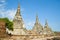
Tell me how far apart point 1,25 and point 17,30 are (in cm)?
3707

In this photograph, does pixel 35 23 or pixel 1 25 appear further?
pixel 35 23

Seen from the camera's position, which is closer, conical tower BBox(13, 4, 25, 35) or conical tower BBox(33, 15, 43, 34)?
conical tower BBox(13, 4, 25, 35)

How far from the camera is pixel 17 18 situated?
68.6 m

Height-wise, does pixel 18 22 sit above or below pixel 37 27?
above

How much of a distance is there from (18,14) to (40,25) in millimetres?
16657

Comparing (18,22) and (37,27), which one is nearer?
(18,22)

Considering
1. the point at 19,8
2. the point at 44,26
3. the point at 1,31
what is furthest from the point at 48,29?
the point at 1,31

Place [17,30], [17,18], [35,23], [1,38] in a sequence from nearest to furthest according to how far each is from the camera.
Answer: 1. [1,38]
2. [17,30]
3. [17,18]
4. [35,23]

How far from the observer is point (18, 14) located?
Result: 6912 centimetres

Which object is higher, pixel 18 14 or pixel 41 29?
pixel 18 14

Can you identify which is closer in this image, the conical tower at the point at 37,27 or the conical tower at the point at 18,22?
the conical tower at the point at 18,22

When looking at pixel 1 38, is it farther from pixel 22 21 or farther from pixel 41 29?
pixel 41 29

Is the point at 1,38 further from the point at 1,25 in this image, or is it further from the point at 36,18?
the point at 36,18

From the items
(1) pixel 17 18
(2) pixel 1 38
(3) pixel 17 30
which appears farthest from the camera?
(1) pixel 17 18
